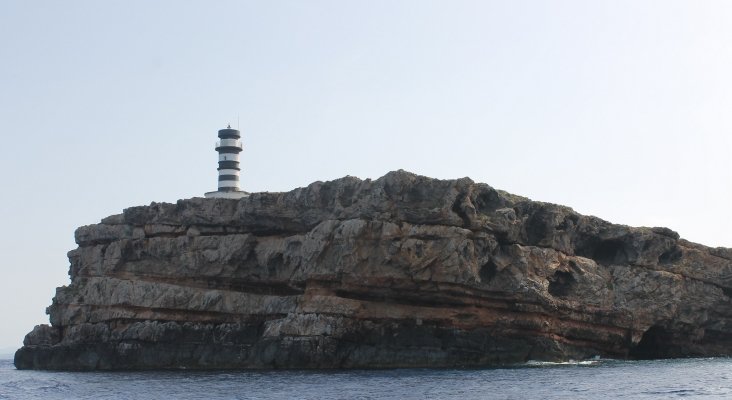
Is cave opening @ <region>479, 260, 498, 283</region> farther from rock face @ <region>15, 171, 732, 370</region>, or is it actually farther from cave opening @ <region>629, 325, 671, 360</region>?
cave opening @ <region>629, 325, 671, 360</region>

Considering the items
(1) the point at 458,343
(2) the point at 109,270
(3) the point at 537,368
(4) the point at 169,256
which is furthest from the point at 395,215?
(2) the point at 109,270

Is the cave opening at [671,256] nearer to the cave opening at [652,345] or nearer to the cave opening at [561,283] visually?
the cave opening at [652,345]

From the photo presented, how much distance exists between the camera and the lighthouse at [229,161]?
8081 cm

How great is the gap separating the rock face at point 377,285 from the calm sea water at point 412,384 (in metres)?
2.33

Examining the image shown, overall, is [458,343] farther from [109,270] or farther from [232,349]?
[109,270]

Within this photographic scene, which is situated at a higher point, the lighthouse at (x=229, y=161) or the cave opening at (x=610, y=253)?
the lighthouse at (x=229, y=161)

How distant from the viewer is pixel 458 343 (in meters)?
54.2

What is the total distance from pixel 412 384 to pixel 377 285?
10.1 meters

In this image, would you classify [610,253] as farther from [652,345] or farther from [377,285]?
[377,285]

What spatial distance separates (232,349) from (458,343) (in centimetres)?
1246

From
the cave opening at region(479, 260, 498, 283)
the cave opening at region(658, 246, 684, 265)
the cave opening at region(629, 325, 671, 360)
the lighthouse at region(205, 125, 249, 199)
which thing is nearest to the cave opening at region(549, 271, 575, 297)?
the cave opening at region(479, 260, 498, 283)

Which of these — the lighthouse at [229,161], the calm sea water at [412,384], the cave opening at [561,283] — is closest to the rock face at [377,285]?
the cave opening at [561,283]

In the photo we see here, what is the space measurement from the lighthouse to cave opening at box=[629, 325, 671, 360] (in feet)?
107

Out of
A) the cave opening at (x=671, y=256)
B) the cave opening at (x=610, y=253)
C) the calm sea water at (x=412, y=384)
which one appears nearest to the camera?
the calm sea water at (x=412, y=384)
